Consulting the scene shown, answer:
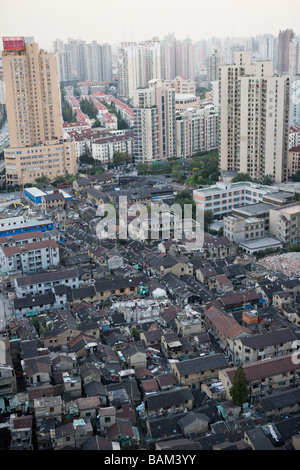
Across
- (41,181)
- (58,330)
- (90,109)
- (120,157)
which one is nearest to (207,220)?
(58,330)

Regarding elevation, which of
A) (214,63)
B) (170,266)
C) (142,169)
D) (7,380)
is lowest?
(7,380)

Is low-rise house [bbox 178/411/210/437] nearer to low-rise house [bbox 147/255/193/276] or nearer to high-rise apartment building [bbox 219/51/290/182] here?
low-rise house [bbox 147/255/193/276]

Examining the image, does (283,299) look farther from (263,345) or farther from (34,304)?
(34,304)

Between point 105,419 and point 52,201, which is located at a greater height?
point 52,201

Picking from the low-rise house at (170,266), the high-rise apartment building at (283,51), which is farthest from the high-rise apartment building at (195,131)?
the low-rise house at (170,266)

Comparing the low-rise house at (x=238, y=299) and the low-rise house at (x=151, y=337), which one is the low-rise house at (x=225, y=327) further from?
the low-rise house at (x=151, y=337)

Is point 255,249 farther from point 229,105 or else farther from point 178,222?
point 229,105
